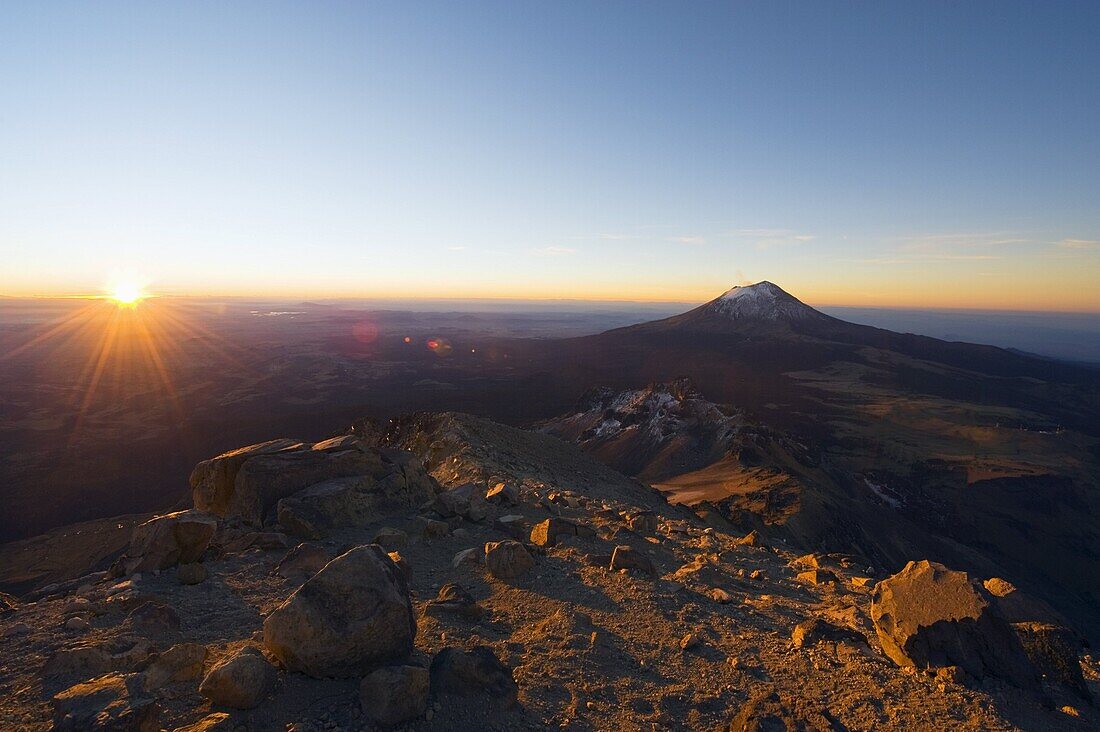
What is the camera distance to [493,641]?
561cm

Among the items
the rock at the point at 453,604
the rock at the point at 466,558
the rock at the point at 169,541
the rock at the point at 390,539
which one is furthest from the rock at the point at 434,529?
the rock at the point at 169,541

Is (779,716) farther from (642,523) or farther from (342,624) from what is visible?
(642,523)

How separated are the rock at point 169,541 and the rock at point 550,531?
5108 millimetres

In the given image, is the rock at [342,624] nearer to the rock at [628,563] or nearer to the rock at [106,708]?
the rock at [106,708]

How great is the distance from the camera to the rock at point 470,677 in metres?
4.27

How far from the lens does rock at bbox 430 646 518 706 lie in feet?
14.0

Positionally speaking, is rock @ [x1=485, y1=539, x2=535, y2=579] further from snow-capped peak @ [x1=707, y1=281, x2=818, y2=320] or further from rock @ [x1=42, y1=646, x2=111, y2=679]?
snow-capped peak @ [x1=707, y1=281, x2=818, y2=320]

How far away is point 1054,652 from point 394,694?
6478 mm

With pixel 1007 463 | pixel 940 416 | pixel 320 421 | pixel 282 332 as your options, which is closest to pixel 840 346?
pixel 940 416

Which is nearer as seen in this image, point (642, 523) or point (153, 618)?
point (153, 618)

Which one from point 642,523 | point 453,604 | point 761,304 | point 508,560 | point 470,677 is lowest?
point 642,523

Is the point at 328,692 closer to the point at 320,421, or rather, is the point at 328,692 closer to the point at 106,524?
the point at 106,524

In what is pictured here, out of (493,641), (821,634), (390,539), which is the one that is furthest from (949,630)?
(390,539)

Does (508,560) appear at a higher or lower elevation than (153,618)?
lower
